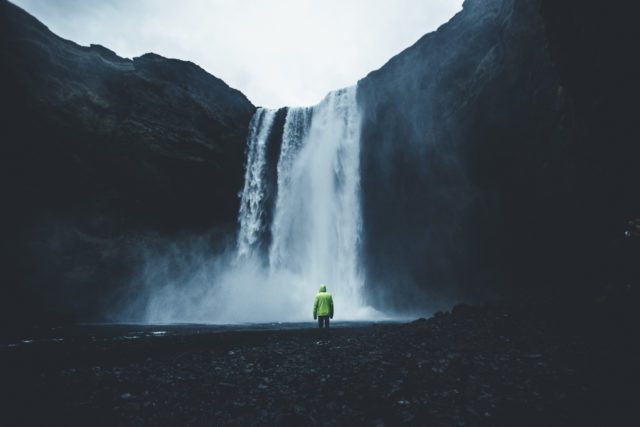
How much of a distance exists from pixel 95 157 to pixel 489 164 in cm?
2913

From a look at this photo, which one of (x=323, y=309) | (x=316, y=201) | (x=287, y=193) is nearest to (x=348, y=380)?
(x=323, y=309)

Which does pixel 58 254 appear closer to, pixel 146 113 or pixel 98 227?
pixel 98 227

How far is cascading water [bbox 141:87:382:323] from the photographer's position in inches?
1105

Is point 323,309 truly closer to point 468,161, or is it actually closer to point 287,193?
point 468,161

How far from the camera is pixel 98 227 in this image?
2711 centimetres

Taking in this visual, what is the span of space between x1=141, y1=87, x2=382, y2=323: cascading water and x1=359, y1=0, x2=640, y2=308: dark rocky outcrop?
1.97 metres

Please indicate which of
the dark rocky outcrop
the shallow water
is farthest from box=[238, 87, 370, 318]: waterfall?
the shallow water

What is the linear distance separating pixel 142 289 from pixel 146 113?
1463 centimetres

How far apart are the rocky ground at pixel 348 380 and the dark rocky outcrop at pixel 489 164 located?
17.2 feet

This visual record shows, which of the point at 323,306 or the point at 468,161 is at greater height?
the point at 468,161

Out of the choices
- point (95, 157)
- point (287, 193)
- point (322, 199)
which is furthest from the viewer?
point (287, 193)

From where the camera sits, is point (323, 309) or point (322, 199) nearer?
point (323, 309)

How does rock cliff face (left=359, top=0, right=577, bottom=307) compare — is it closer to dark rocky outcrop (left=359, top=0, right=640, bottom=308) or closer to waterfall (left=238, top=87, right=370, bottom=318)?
dark rocky outcrop (left=359, top=0, right=640, bottom=308)

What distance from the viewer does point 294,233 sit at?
30.4 meters
